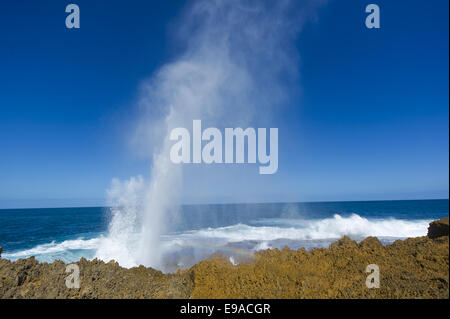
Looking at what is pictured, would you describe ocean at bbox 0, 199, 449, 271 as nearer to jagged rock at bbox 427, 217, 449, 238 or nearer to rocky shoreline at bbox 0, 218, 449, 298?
rocky shoreline at bbox 0, 218, 449, 298

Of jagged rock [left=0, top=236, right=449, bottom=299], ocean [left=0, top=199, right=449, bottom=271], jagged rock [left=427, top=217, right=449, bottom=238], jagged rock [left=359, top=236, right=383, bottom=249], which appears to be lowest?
ocean [left=0, top=199, right=449, bottom=271]

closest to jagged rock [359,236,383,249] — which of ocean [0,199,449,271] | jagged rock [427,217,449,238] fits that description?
jagged rock [427,217,449,238]

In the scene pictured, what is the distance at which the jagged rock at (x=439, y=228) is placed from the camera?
13.9 ft

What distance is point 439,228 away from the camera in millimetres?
4375

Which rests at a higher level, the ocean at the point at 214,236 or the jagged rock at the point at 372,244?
the jagged rock at the point at 372,244

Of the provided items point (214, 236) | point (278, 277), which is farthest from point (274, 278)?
point (214, 236)

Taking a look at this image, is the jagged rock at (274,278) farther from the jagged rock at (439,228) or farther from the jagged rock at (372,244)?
the jagged rock at (439,228)

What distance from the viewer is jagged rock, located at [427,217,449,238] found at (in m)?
4.23

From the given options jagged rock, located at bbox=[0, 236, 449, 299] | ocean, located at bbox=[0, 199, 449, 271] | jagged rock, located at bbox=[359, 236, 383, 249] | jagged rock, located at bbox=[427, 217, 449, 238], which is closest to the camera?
jagged rock, located at bbox=[0, 236, 449, 299]

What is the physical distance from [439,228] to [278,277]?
335 centimetres

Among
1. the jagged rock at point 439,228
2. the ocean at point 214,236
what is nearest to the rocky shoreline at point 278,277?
the jagged rock at point 439,228

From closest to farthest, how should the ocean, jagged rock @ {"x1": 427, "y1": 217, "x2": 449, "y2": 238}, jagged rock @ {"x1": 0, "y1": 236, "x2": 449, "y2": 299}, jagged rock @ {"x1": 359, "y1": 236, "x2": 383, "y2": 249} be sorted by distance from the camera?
jagged rock @ {"x1": 0, "y1": 236, "x2": 449, "y2": 299} → jagged rock @ {"x1": 427, "y1": 217, "x2": 449, "y2": 238} → jagged rock @ {"x1": 359, "y1": 236, "x2": 383, "y2": 249} → the ocean

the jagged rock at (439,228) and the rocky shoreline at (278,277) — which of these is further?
the jagged rock at (439,228)
